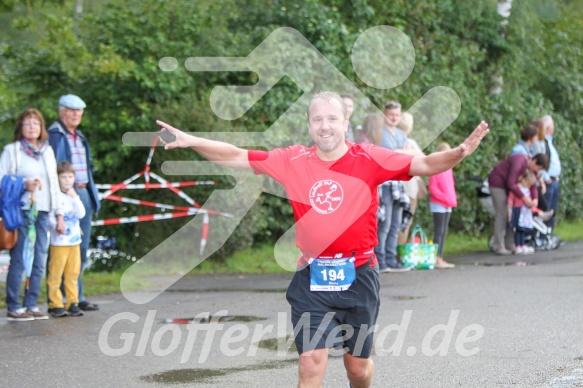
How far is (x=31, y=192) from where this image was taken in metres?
10.2

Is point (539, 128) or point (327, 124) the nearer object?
point (327, 124)

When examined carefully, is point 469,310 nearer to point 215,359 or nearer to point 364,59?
point 215,359

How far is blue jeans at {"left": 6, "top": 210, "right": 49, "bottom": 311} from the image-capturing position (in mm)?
10273

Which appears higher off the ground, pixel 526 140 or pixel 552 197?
pixel 526 140

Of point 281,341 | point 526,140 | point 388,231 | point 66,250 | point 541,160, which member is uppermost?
point 526,140

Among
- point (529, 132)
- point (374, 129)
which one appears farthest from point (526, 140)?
point (374, 129)

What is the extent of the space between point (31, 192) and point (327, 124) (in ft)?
16.4

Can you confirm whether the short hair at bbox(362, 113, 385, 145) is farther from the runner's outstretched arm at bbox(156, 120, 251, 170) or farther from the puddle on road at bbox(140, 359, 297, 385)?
the runner's outstretched arm at bbox(156, 120, 251, 170)

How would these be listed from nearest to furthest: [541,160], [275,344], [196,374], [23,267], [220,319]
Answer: [196,374] → [275,344] → [220,319] → [23,267] → [541,160]

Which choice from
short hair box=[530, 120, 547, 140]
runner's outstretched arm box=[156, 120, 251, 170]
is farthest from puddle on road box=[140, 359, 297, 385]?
short hair box=[530, 120, 547, 140]

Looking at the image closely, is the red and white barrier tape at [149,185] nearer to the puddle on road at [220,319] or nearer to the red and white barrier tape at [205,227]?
the red and white barrier tape at [205,227]

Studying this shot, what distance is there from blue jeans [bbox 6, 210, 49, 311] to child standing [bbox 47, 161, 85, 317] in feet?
0.38

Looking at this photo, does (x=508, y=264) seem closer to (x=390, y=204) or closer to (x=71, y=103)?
(x=390, y=204)

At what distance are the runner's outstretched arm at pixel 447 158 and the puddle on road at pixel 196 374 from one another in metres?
2.19
